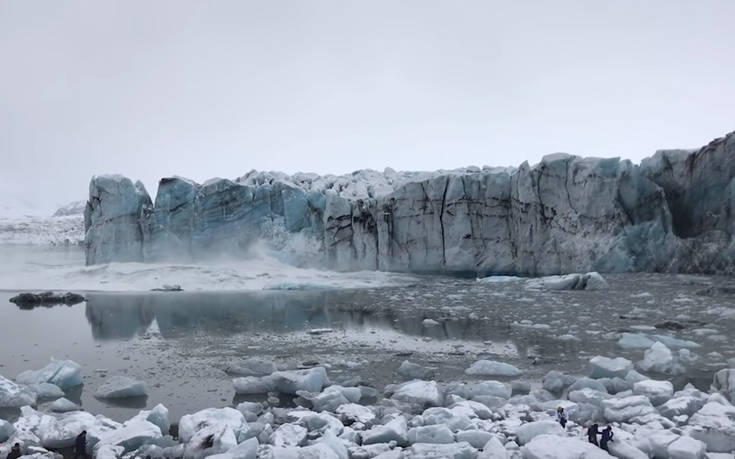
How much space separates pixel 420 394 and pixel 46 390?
462cm

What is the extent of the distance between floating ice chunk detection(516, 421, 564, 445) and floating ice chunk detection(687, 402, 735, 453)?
1147 millimetres

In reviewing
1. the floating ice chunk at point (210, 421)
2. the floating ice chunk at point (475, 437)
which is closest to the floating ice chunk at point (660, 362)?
the floating ice chunk at point (475, 437)

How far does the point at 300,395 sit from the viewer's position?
6.58 metres

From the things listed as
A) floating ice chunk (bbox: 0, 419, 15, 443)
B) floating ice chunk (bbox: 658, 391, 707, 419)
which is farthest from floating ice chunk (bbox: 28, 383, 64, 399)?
floating ice chunk (bbox: 658, 391, 707, 419)

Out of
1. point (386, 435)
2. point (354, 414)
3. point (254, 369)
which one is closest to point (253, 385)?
point (254, 369)

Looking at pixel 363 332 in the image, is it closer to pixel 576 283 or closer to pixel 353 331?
pixel 353 331

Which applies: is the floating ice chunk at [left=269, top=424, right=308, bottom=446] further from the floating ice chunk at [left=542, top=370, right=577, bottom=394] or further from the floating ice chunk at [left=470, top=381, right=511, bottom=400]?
the floating ice chunk at [left=542, top=370, right=577, bottom=394]

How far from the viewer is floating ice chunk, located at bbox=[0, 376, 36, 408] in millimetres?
6270

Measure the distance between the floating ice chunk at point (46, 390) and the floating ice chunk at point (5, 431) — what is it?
156cm

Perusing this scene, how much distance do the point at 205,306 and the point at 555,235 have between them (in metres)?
14.1

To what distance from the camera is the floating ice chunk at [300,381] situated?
6.79 metres

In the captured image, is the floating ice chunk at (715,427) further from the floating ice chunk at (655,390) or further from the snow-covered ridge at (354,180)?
the snow-covered ridge at (354,180)

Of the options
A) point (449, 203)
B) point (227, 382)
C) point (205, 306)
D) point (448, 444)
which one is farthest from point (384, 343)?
point (449, 203)

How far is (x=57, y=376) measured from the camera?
278 inches
